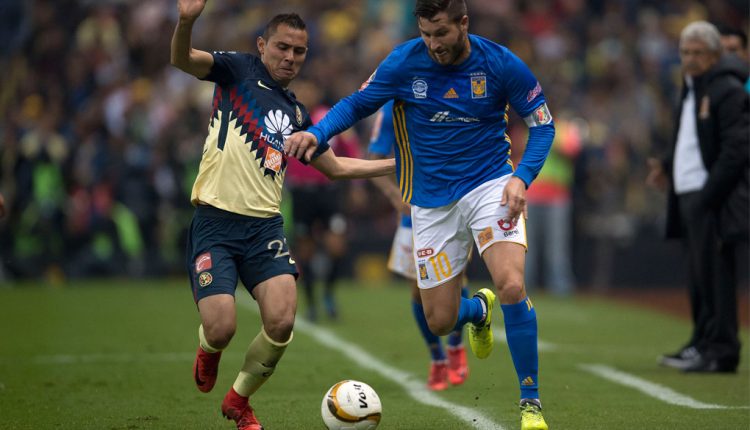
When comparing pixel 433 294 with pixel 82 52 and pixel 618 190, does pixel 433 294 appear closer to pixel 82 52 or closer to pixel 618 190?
pixel 618 190

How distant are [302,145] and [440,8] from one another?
105 centimetres

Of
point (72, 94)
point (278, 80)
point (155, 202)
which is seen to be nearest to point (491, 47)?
point (278, 80)

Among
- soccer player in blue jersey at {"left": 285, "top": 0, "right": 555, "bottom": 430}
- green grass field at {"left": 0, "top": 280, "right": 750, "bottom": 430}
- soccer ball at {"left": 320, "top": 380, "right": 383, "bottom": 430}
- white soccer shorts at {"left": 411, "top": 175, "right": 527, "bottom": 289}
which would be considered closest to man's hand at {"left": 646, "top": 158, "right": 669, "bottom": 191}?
green grass field at {"left": 0, "top": 280, "right": 750, "bottom": 430}

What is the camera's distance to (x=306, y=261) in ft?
42.3

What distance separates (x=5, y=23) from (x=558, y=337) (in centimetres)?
1199

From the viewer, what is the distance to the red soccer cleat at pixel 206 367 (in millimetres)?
6488

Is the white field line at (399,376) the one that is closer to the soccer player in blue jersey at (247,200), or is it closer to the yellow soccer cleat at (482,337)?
the yellow soccer cleat at (482,337)

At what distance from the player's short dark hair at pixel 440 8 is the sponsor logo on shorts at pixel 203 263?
1771 mm

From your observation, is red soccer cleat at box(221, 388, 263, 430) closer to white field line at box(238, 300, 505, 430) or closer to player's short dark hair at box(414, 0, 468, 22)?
white field line at box(238, 300, 505, 430)

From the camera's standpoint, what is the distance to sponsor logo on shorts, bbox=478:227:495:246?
637 cm

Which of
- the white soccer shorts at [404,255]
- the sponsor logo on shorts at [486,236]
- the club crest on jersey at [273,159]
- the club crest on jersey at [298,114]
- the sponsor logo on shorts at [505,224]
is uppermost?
the club crest on jersey at [298,114]

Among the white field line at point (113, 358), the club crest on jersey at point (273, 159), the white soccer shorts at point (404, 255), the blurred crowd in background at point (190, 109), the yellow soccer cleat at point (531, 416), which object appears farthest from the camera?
the blurred crowd in background at point (190, 109)

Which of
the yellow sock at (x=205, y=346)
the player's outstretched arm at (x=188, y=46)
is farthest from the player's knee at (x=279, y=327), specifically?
the player's outstretched arm at (x=188, y=46)

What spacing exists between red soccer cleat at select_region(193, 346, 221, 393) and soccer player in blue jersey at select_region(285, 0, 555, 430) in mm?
1275
